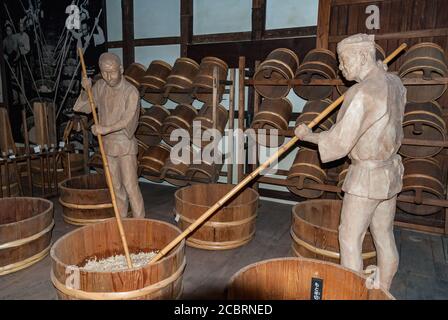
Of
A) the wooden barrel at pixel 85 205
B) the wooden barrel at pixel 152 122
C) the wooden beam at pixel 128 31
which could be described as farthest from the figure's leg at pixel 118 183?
the wooden beam at pixel 128 31

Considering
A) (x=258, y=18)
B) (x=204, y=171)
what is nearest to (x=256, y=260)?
(x=204, y=171)

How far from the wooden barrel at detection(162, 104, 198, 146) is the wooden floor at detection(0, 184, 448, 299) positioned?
1.31m

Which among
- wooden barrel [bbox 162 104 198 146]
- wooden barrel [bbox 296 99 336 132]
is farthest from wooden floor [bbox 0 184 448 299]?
wooden barrel [bbox 296 99 336 132]

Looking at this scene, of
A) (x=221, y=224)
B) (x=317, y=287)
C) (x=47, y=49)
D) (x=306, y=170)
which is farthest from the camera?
(x=47, y=49)

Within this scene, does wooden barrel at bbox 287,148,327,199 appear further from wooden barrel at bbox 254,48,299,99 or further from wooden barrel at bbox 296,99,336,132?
wooden barrel at bbox 254,48,299,99

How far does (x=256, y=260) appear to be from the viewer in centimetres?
367

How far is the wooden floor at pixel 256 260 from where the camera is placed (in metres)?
3.04

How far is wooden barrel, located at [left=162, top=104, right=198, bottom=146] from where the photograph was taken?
5113 millimetres

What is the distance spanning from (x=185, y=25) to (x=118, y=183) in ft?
10.5

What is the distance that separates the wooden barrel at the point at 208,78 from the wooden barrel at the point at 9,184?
2.95m

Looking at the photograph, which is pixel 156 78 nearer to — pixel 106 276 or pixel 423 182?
pixel 106 276

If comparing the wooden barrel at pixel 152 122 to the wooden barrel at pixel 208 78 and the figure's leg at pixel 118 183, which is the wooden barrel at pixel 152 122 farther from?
the figure's leg at pixel 118 183

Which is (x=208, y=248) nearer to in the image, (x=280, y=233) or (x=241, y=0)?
(x=280, y=233)
